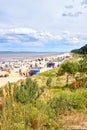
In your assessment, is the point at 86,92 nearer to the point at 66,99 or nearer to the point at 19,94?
the point at 66,99

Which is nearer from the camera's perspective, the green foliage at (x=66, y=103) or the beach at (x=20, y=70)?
the green foliage at (x=66, y=103)

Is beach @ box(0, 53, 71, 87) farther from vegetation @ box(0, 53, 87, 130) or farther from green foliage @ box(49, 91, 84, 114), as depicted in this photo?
vegetation @ box(0, 53, 87, 130)

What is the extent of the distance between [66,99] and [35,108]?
1.49 m

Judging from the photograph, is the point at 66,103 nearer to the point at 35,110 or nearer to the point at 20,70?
the point at 35,110

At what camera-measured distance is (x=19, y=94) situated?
296 inches

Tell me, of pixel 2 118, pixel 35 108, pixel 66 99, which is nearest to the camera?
pixel 2 118

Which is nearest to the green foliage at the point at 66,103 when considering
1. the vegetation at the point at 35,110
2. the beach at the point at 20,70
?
the vegetation at the point at 35,110

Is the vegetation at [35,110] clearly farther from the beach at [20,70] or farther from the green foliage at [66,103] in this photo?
the beach at [20,70]

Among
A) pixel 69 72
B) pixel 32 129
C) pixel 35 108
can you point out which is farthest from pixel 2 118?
pixel 69 72

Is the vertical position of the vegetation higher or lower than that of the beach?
higher

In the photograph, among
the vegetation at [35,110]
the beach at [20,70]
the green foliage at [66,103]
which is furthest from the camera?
the beach at [20,70]

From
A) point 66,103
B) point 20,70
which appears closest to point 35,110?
point 66,103

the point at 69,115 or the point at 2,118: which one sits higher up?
the point at 2,118

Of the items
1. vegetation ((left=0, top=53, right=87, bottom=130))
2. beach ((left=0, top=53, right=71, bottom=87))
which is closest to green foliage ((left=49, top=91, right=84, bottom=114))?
vegetation ((left=0, top=53, right=87, bottom=130))
